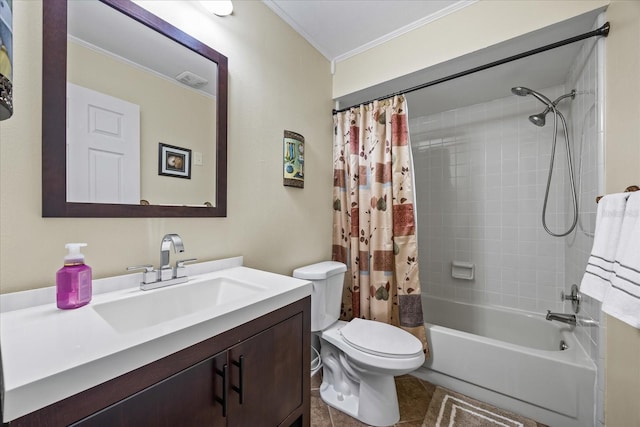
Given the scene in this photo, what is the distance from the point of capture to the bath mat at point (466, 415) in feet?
4.62

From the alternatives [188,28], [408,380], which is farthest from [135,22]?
[408,380]

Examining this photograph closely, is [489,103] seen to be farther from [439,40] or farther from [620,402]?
[620,402]

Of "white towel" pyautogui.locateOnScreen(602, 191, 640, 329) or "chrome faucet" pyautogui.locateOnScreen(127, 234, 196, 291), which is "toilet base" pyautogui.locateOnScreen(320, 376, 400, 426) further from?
"chrome faucet" pyautogui.locateOnScreen(127, 234, 196, 291)

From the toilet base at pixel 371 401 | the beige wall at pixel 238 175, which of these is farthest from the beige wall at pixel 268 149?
the toilet base at pixel 371 401

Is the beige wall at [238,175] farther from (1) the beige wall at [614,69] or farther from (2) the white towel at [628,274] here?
(2) the white towel at [628,274]

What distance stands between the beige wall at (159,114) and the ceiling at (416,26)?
0.92m

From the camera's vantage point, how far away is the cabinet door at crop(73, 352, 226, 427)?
1.78 ft

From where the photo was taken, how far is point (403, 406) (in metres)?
1.54

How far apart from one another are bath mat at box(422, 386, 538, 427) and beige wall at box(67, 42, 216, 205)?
1715 millimetres

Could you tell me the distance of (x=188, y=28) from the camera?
1216 millimetres

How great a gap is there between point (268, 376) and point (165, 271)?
0.57 metres

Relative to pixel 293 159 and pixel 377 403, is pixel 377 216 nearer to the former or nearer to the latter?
pixel 293 159

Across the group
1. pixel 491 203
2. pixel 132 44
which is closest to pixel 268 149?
A: pixel 132 44

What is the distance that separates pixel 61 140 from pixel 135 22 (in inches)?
22.8
